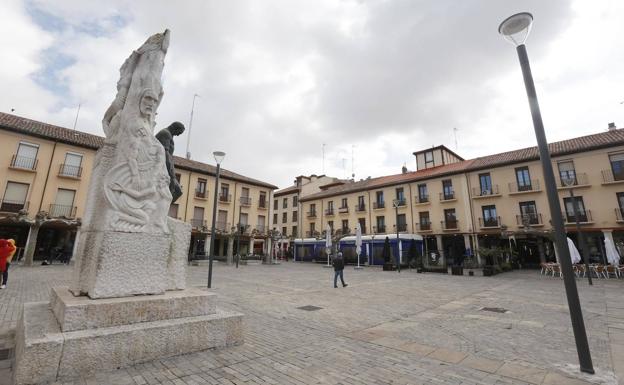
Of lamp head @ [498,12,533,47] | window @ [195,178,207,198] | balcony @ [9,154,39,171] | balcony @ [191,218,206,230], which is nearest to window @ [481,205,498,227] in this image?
lamp head @ [498,12,533,47]

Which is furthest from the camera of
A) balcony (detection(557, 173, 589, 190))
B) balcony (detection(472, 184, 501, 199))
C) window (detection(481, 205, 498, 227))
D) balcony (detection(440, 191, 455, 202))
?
balcony (detection(440, 191, 455, 202))

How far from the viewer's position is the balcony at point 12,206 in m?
18.9

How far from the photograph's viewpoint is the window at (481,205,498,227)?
2388 centimetres

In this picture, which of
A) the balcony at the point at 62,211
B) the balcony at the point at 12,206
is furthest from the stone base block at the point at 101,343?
the balcony at the point at 12,206

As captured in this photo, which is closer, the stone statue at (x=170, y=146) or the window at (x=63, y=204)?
the stone statue at (x=170, y=146)

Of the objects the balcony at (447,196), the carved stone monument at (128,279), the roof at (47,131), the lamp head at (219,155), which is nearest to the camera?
the carved stone monument at (128,279)

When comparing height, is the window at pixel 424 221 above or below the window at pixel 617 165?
below

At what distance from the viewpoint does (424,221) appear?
28.0 metres

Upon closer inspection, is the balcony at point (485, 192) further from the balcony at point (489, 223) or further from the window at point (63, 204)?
the window at point (63, 204)

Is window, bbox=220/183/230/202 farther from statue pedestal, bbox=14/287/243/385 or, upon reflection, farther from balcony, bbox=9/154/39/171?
statue pedestal, bbox=14/287/243/385

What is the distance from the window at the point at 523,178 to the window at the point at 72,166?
112ft

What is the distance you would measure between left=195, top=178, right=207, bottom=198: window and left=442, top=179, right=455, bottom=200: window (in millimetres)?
23529

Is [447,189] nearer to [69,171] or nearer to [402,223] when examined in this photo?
[402,223]

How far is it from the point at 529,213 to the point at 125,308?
26996 millimetres
